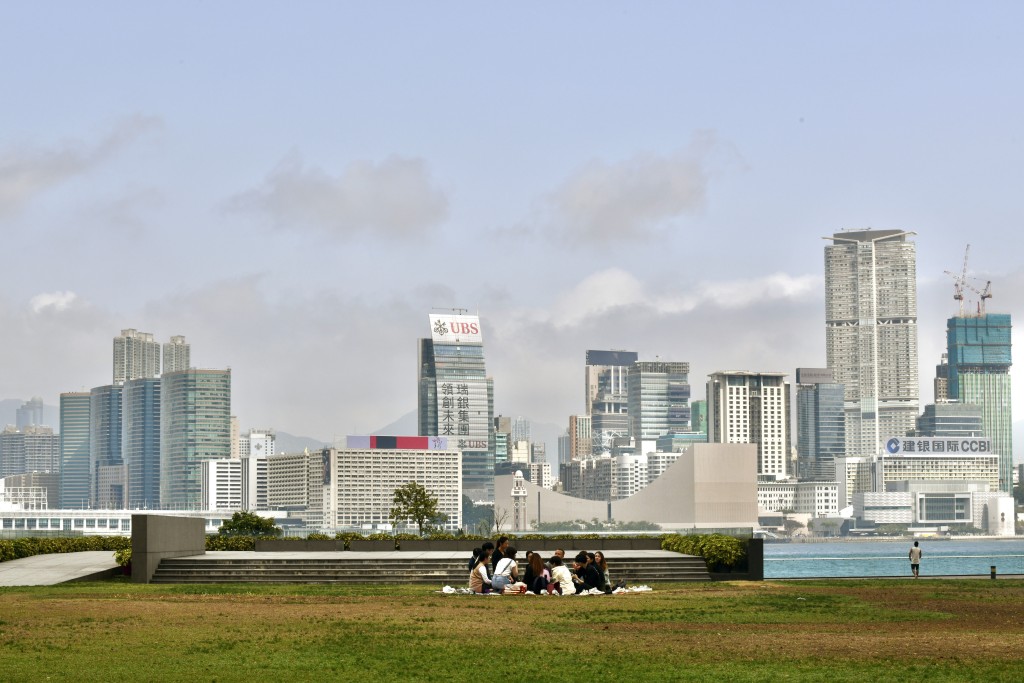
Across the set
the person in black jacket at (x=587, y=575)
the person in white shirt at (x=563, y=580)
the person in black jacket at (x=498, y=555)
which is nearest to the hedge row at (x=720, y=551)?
the person in black jacket at (x=587, y=575)

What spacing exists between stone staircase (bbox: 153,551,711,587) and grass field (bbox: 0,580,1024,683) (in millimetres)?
4794

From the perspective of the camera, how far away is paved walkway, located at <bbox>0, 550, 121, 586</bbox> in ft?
105

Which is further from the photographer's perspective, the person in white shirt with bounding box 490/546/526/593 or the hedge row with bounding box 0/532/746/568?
the hedge row with bounding box 0/532/746/568

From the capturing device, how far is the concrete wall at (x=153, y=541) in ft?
109

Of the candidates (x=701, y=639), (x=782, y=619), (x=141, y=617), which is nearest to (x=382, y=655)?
(x=701, y=639)

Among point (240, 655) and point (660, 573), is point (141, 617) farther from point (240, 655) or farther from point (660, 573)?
point (660, 573)

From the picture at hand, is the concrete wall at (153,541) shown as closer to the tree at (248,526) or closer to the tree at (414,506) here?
the tree at (248,526)

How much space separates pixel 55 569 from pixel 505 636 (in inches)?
705

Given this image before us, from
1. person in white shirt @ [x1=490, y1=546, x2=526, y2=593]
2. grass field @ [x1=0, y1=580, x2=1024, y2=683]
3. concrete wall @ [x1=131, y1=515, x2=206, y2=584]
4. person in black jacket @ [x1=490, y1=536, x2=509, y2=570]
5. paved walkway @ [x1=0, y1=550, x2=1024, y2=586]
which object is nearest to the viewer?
grass field @ [x1=0, y1=580, x2=1024, y2=683]

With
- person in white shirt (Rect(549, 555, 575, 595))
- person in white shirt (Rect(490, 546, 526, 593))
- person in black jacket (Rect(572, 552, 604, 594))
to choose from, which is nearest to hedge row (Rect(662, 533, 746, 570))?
person in black jacket (Rect(572, 552, 604, 594))

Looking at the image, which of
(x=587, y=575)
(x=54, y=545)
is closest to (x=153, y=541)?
(x=54, y=545)

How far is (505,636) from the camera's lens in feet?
64.5

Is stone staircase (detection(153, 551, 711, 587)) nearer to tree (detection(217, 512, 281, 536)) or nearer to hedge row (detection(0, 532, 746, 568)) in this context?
hedge row (detection(0, 532, 746, 568))

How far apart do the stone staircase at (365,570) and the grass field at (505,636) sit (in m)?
4.79
